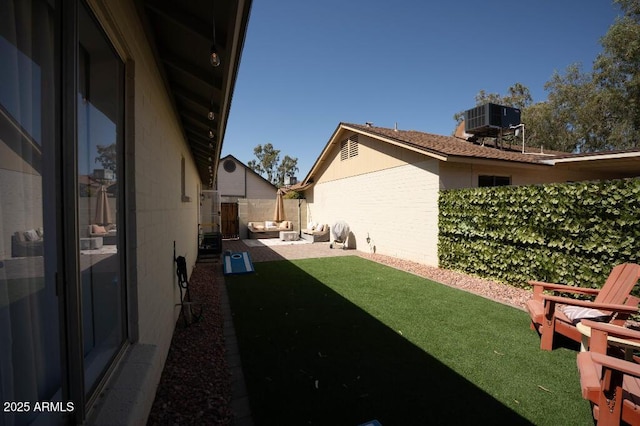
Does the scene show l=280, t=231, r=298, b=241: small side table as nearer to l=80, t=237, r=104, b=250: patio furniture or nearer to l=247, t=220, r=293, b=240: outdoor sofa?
l=247, t=220, r=293, b=240: outdoor sofa

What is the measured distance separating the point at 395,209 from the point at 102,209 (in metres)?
10.3

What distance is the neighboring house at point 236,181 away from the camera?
28.7 m

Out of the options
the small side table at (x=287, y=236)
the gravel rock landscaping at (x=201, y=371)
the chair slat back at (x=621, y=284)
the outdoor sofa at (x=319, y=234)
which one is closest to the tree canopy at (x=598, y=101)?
the outdoor sofa at (x=319, y=234)

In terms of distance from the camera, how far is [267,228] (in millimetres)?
18875

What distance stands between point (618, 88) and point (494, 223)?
65.3 feet

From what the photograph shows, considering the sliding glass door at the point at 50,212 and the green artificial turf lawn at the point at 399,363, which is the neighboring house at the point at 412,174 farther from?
the sliding glass door at the point at 50,212

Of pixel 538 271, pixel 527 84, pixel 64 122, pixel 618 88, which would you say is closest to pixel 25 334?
pixel 64 122

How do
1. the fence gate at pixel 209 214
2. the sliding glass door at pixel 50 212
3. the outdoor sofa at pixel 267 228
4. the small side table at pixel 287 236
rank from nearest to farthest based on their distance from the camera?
the sliding glass door at pixel 50 212 < the fence gate at pixel 209 214 < the small side table at pixel 287 236 < the outdoor sofa at pixel 267 228

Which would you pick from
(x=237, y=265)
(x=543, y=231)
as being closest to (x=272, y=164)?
(x=237, y=265)

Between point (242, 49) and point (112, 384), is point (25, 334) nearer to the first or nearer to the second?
point (112, 384)

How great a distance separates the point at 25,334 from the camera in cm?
117

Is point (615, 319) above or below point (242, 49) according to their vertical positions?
below

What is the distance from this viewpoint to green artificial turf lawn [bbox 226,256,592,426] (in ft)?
9.21

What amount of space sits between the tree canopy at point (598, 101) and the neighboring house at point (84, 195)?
955 inches
